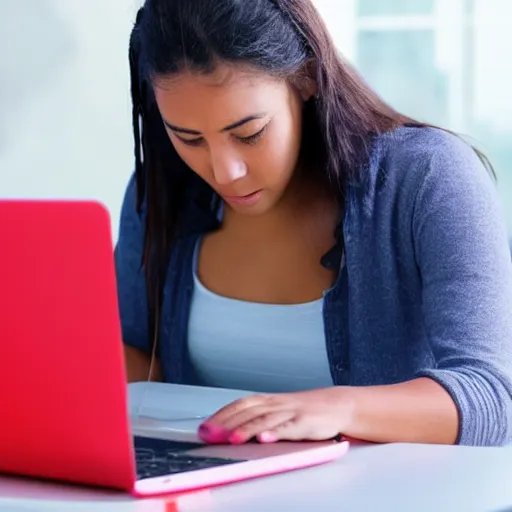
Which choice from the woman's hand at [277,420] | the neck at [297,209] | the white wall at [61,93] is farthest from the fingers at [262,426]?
the white wall at [61,93]

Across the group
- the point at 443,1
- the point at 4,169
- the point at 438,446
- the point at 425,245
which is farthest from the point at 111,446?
the point at 443,1

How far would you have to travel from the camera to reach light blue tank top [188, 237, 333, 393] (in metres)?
1.33

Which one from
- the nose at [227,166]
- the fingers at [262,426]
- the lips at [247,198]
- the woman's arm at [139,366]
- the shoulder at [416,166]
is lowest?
the woman's arm at [139,366]

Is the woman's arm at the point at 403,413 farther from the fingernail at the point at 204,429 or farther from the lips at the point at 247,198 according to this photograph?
the lips at the point at 247,198

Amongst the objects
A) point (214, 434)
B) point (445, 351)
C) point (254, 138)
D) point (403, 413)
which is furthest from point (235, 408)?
point (254, 138)

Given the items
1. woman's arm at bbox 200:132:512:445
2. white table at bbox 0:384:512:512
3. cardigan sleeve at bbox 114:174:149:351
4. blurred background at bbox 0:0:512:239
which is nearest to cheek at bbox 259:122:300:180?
woman's arm at bbox 200:132:512:445

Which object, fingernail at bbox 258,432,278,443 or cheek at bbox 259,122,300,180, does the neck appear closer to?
cheek at bbox 259,122,300,180

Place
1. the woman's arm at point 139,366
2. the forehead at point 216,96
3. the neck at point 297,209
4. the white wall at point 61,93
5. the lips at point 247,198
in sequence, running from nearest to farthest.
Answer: the forehead at point 216,96
the lips at point 247,198
the neck at point 297,209
the woman's arm at point 139,366
the white wall at point 61,93

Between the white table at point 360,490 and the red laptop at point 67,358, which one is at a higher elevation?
the red laptop at point 67,358

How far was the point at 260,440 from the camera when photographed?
0.92 metres

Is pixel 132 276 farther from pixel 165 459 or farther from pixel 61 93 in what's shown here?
pixel 61 93

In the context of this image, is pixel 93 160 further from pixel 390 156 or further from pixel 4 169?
pixel 390 156

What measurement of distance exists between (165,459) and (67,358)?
0.52 feet

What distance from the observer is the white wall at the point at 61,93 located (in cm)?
260
